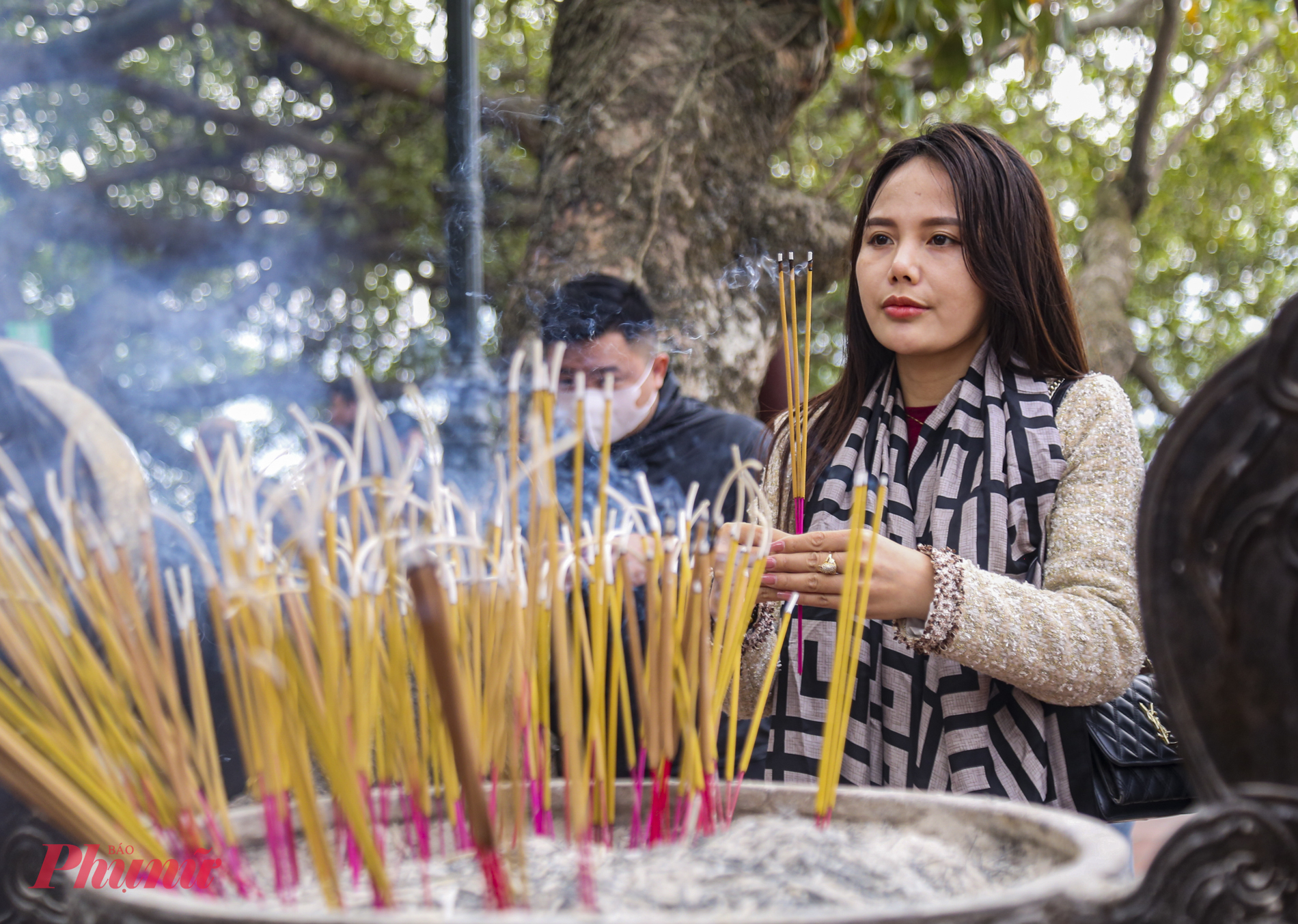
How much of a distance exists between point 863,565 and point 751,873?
0.46 m

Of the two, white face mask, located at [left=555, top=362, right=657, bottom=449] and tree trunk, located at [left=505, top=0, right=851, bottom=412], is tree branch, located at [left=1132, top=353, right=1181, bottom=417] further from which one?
white face mask, located at [left=555, top=362, right=657, bottom=449]

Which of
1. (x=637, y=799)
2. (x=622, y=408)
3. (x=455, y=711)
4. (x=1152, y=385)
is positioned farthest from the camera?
(x=1152, y=385)

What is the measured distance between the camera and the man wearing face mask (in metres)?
2.03

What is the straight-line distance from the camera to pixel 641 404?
6.77ft

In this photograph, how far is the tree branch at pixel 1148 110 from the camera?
14.4 ft

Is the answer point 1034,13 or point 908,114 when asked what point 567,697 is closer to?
point 908,114

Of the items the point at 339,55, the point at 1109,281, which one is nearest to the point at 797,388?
the point at 339,55

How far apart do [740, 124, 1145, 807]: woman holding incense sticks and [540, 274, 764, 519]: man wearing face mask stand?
1.78 feet

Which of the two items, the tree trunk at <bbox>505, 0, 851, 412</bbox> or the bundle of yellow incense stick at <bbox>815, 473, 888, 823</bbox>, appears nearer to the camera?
the bundle of yellow incense stick at <bbox>815, 473, 888, 823</bbox>

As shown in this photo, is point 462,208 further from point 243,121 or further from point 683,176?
point 243,121

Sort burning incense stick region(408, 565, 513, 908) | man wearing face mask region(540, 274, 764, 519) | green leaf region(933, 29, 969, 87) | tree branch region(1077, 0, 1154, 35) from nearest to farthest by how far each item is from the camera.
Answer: burning incense stick region(408, 565, 513, 908) → man wearing face mask region(540, 274, 764, 519) → green leaf region(933, 29, 969, 87) → tree branch region(1077, 0, 1154, 35)

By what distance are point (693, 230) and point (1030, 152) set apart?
15.9 ft

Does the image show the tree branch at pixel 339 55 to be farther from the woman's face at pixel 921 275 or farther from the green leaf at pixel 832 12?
the woman's face at pixel 921 275

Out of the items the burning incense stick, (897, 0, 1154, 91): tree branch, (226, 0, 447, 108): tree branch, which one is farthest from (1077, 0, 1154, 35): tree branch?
the burning incense stick
